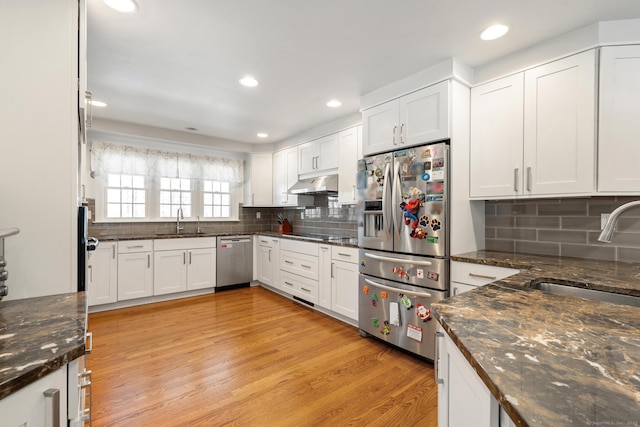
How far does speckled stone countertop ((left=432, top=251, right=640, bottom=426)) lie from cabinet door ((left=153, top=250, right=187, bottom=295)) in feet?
12.7

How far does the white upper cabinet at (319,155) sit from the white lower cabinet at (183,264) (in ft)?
5.81

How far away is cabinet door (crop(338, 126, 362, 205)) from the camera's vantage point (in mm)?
3428

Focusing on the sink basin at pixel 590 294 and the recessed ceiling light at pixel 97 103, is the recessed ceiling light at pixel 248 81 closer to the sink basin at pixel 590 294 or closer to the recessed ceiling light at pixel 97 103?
the recessed ceiling light at pixel 97 103

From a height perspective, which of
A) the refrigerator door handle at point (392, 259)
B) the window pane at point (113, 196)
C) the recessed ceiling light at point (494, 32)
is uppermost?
the recessed ceiling light at point (494, 32)

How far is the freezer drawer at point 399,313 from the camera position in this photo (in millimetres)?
2318

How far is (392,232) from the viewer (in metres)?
2.57

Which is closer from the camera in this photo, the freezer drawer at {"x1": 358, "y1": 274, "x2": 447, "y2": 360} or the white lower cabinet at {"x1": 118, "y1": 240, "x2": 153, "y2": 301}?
the freezer drawer at {"x1": 358, "y1": 274, "x2": 447, "y2": 360}

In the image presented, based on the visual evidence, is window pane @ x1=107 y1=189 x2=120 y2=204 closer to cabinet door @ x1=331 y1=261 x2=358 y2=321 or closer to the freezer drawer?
cabinet door @ x1=331 y1=261 x2=358 y2=321

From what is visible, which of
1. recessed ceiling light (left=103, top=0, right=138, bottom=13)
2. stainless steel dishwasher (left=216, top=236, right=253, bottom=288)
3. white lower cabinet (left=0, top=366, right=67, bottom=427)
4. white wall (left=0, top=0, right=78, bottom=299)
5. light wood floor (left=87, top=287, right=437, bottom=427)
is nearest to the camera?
white lower cabinet (left=0, top=366, right=67, bottom=427)

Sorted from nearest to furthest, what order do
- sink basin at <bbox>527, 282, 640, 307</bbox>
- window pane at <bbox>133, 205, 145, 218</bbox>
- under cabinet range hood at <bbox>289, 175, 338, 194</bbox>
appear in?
sink basin at <bbox>527, 282, 640, 307</bbox>
under cabinet range hood at <bbox>289, 175, 338, 194</bbox>
window pane at <bbox>133, 205, 145, 218</bbox>

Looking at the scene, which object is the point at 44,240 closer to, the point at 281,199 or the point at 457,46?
the point at 457,46

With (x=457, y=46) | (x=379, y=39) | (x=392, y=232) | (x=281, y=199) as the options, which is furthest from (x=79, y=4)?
(x=281, y=199)

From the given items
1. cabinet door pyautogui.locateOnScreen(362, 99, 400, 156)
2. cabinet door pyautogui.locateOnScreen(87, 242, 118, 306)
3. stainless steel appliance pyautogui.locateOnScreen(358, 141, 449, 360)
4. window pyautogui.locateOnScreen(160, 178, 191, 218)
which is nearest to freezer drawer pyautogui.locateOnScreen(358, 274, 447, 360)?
stainless steel appliance pyautogui.locateOnScreen(358, 141, 449, 360)

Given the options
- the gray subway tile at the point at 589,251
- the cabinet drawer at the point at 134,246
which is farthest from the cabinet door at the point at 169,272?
the gray subway tile at the point at 589,251
